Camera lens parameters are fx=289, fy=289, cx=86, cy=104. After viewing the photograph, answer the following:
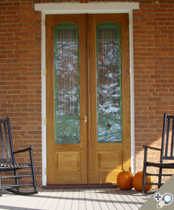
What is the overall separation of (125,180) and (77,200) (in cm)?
82

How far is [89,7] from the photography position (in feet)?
14.1

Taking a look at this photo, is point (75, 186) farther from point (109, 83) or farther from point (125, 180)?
point (109, 83)

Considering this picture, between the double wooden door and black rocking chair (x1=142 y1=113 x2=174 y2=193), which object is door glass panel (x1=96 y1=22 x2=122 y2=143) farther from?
black rocking chair (x1=142 y1=113 x2=174 y2=193)

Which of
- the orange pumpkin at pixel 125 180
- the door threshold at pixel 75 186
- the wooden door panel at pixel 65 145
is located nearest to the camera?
the orange pumpkin at pixel 125 180

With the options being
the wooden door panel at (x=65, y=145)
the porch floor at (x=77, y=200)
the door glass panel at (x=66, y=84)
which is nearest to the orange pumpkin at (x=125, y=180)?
the porch floor at (x=77, y=200)

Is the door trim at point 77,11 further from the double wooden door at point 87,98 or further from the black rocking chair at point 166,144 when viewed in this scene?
the black rocking chair at point 166,144

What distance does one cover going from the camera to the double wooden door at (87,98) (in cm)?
425

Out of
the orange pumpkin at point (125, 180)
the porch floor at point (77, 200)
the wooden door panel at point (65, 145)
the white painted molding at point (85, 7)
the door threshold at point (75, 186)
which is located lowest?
the door threshold at point (75, 186)

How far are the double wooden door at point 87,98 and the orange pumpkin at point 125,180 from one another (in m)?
0.27

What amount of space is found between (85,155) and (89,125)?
17.6 inches

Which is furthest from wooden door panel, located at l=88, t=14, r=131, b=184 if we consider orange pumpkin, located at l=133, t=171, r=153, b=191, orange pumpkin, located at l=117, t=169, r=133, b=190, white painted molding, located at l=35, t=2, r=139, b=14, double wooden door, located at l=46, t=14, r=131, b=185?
orange pumpkin, located at l=133, t=171, r=153, b=191

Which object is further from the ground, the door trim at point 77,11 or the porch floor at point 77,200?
the door trim at point 77,11

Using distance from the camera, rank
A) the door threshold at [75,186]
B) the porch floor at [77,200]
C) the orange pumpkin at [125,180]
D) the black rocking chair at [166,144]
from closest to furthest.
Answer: the porch floor at [77,200] < the black rocking chair at [166,144] < the orange pumpkin at [125,180] < the door threshold at [75,186]

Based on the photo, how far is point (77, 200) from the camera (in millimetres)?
3418
